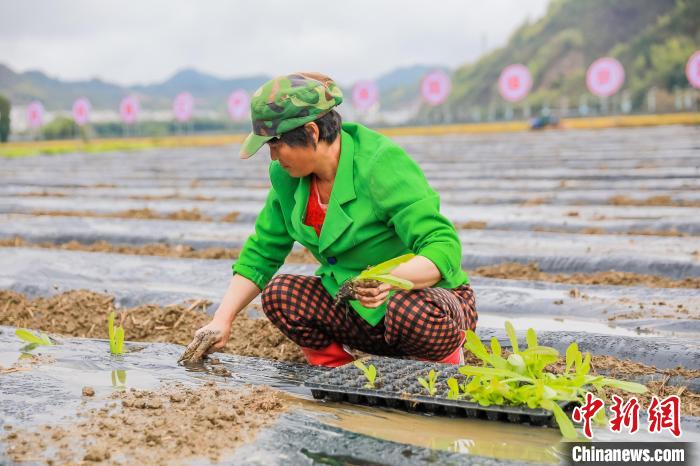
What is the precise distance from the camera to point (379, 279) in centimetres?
198

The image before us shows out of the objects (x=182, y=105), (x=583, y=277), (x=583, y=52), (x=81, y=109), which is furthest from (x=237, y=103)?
(x=583, y=277)

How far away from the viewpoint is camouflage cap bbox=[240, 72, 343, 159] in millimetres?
2084

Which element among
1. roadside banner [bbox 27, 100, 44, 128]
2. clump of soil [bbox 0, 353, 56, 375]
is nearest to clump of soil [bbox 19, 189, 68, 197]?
clump of soil [bbox 0, 353, 56, 375]

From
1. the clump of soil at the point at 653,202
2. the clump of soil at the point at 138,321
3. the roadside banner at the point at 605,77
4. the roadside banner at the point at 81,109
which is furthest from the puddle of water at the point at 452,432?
the roadside banner at the point at 605,77

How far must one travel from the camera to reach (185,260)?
397cm

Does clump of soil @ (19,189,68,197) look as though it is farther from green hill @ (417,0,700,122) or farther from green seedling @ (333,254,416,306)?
green hill @ (417,0,700,122)

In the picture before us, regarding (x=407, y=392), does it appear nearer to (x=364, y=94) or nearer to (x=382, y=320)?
(x=382, y=320)

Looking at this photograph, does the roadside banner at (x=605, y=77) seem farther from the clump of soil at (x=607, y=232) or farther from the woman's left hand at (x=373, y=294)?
the woman's left hand at (x=373, y=294)

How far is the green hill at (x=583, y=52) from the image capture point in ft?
109

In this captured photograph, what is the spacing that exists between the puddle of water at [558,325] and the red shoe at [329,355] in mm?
570

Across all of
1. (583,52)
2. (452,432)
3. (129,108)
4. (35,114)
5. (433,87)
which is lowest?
(452,432)

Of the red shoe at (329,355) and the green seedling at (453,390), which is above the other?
the green seedling at (453,390)

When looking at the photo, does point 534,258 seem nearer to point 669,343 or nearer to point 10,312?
point 669,343

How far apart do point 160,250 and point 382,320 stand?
2.42 meters
